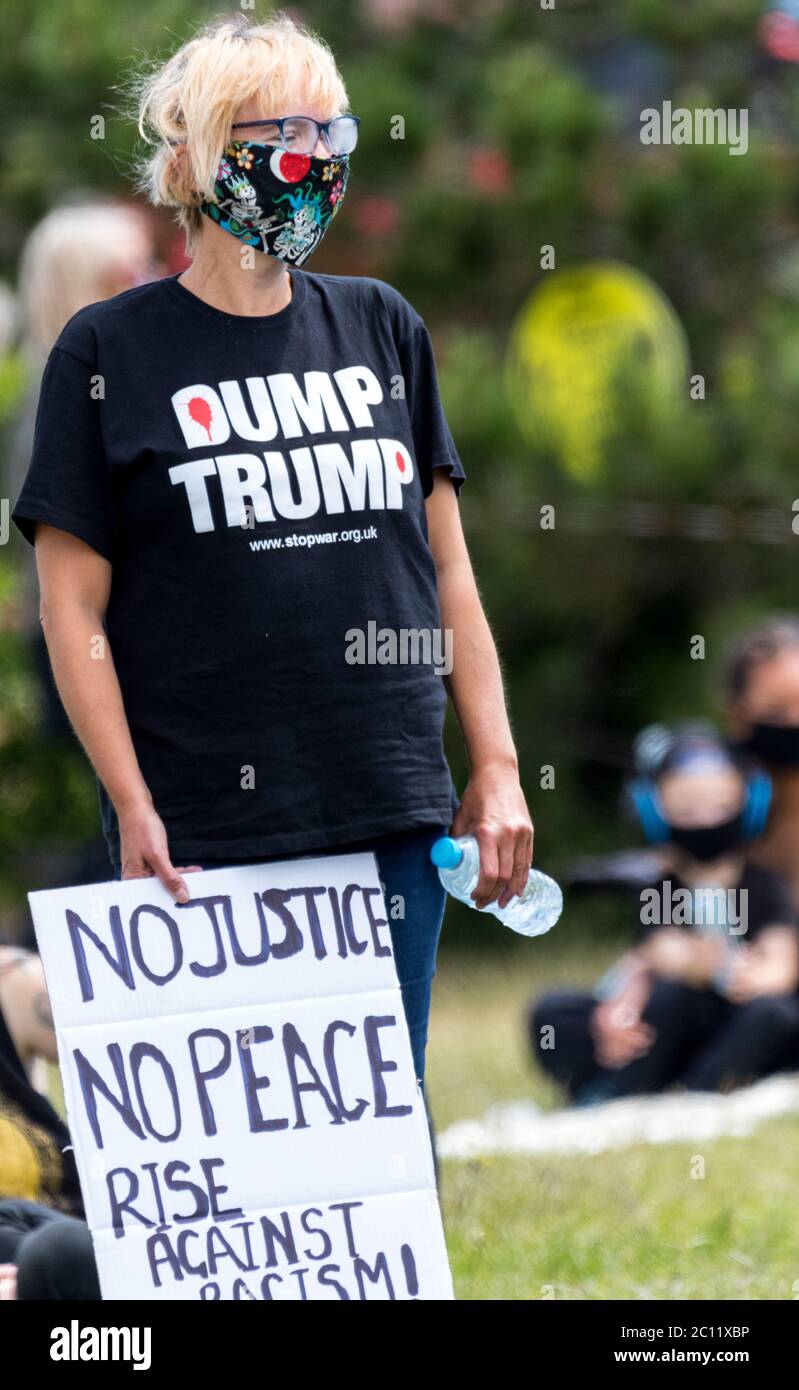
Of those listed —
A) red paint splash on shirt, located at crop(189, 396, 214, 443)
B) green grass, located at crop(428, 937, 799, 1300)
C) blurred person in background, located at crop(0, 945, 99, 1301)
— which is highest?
red paint splash on shirt, located at crop(189, 396, 214, 443)

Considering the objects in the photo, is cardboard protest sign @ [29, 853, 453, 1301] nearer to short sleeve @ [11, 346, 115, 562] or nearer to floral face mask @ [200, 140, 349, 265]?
short sleeve @ [11, 346, 115, 562]

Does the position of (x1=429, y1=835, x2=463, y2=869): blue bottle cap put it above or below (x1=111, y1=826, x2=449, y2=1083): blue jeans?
above

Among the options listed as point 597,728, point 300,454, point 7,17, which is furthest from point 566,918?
point 300,454

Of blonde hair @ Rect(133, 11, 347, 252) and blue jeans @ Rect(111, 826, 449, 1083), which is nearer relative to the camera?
blonde hair @ Rect(133, 11, 347, 252)

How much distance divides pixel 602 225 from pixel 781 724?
4424 mm

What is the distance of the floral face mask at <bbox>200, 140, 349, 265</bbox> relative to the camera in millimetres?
2617

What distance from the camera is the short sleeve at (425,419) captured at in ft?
9.15

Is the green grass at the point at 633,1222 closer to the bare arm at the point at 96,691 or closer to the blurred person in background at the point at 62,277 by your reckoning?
the bare arm at the point at 96,691

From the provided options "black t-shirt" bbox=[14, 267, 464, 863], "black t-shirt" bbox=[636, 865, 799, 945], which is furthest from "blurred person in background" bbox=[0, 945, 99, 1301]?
"black t-shirt" bbox=[636, 865, 799, 945]

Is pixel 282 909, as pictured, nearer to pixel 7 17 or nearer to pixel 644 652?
pixel 644 652

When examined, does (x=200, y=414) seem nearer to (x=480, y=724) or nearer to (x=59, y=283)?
(x=480, y=724)

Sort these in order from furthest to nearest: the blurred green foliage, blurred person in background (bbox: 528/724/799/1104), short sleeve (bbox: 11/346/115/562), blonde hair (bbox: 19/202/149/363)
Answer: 1. the blurred green foliage
2. blurred person in background (bbox: 528/724/799/1104)
3. blonde hair (bbox: 19/202/149/363)
4. short sleeve (bbox: 11/346/115/562)

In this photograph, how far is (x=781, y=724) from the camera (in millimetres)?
5902

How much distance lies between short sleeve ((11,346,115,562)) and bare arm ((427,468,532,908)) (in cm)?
48
